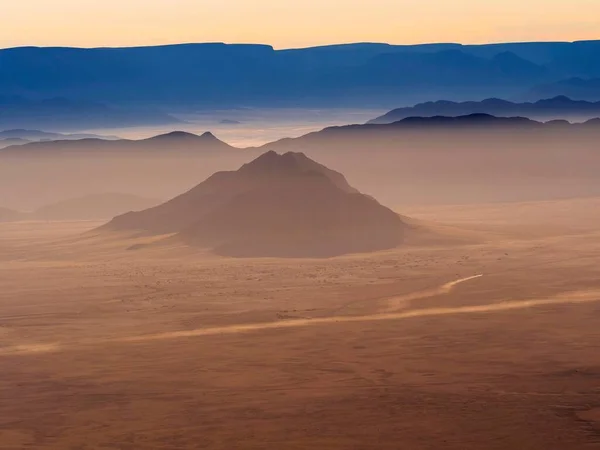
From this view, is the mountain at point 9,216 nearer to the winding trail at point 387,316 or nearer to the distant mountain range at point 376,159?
the distant mountain range at point 376,159

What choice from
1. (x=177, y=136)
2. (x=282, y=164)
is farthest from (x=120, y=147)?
(x=282, y=164)

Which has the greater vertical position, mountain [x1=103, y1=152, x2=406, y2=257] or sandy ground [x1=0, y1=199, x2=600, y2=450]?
mountain [x1=103, y1=152, x2=406, y2=257]

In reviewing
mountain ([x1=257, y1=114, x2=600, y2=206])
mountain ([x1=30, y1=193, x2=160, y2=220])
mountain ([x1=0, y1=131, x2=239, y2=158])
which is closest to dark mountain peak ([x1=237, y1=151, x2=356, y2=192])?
mountain ([x1=30, y1=193, x2=160, y2=220])

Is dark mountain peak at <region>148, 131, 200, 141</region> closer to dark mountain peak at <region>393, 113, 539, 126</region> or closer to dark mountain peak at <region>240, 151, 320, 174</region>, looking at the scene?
dark mountain peak at <region>393, 113, 539, 126</region>

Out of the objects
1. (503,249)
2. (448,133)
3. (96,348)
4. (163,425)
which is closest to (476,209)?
(503,249)

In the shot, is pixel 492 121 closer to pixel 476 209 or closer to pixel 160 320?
pixel 476 209

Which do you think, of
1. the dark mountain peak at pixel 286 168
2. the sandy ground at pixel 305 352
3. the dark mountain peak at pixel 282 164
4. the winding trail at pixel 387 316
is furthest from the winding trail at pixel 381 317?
the dark mountain peak at pixel 282 164
